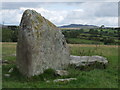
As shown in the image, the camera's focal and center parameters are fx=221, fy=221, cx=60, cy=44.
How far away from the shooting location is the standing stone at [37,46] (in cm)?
1118

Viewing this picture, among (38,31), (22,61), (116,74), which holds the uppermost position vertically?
(38,31)

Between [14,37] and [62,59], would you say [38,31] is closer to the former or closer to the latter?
[62,59]

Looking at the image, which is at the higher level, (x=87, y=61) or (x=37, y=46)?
(x=37, y=46)

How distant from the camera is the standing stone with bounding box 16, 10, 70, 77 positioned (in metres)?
11.2

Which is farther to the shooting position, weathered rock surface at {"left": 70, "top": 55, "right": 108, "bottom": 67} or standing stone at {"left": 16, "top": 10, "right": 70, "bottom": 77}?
weathered rock surface at {"left": 70, "top": 55, "right": 108, "bottom": 67}

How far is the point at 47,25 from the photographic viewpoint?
1248 centimetres

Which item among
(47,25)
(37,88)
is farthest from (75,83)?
(47,25)

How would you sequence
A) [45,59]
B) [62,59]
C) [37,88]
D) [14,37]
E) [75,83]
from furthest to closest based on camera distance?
1. [14,37]
2. [62,59]
3. [45,59]
4. [75,83]
5. [37,88]

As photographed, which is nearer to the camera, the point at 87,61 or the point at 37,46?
the point at 37,46

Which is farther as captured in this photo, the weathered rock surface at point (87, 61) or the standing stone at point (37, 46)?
the weathered rock surface at point (87, 61)

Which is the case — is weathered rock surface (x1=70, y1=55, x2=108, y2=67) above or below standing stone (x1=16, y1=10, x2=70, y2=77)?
below

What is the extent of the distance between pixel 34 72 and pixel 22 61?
3.53 ft

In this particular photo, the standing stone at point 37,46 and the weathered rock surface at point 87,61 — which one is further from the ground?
the standing stone at point 37,46

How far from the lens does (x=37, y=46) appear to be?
1139 centimetres
